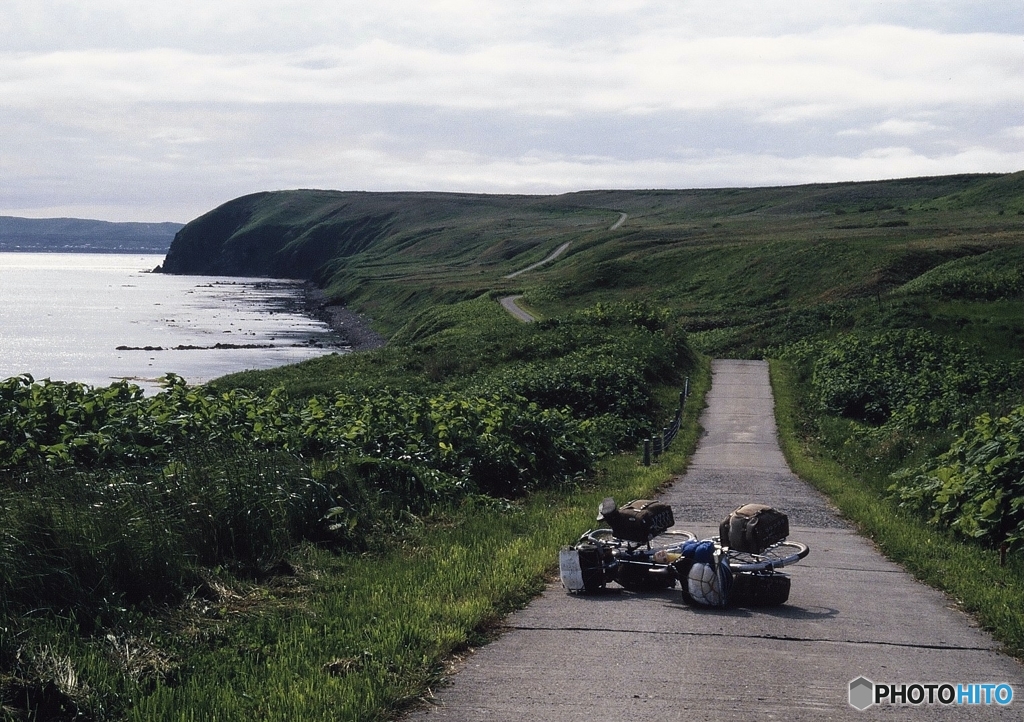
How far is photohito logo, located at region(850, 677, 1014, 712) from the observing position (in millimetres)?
7352

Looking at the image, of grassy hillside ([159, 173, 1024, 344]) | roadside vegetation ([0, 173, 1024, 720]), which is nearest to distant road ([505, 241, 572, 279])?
grassy hillside ([159, 173, 1024, 344])

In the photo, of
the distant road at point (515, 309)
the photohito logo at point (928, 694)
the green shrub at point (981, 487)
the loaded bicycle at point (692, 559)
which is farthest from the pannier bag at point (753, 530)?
the distant road at point (515, 309)

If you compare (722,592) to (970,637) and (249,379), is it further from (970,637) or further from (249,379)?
(249,379)

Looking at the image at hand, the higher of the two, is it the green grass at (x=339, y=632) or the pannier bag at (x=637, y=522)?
the pannier bag at (x=637, y=522)

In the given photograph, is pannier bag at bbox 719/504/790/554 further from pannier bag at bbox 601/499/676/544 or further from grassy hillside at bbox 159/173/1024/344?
grassy hillside at bbox 159/173/1024/344

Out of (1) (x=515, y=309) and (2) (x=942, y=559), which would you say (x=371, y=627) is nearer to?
(2) (x=942, y=559)

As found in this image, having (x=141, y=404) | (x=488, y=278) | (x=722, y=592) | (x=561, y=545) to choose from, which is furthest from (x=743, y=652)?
(x=488, y=278)

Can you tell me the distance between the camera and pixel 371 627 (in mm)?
8758

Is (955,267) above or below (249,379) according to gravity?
above

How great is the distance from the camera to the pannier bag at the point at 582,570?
33.6 ft

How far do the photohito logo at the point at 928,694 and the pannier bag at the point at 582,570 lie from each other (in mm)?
3150

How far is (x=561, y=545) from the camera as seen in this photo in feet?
40.8

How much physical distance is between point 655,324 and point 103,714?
45292 mm

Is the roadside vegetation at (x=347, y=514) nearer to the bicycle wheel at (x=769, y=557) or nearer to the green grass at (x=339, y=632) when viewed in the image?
the green grass at (x=339, y=632)
